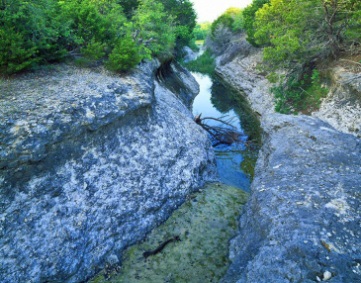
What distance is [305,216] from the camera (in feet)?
30.0

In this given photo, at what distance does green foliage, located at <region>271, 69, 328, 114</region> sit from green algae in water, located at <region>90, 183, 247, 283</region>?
13.5 metres

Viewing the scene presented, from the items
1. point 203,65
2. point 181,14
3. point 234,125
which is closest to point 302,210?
point 234,125

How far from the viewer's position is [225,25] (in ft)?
226

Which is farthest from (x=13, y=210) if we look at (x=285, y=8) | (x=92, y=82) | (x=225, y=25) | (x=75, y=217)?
(x=225, y=25)

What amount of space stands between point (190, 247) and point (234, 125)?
1831 centimetres

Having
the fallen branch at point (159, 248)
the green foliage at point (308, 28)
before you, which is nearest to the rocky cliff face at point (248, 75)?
the green foliage at point (308, 28)

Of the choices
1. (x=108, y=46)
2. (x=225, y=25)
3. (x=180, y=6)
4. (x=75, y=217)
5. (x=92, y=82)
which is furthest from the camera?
(x=225, y=25)

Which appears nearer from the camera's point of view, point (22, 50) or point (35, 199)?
point (35, 199)

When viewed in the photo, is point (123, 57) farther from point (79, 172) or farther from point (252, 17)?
point (252, 17)

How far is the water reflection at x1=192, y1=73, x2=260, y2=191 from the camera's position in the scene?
1855 cm

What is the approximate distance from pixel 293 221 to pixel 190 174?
21.2ft

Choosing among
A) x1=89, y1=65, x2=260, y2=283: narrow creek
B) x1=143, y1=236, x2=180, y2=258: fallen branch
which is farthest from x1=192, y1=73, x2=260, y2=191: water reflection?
x1=143, y1=236, x2=180, y2=258: fallen branch

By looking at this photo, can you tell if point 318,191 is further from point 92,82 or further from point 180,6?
point 180,6

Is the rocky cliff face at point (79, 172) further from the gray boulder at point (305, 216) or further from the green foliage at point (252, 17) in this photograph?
the green foliage at point (252, 17)
